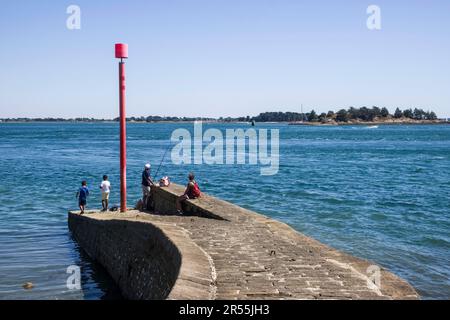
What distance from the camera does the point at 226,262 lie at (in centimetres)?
824

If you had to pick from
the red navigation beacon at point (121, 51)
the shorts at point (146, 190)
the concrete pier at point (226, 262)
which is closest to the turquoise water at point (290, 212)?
the concrete pier at point (226, 262)

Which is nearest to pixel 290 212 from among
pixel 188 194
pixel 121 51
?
pixel 188 194

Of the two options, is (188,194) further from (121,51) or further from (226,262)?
(226,262)

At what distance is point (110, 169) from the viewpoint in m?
39.1

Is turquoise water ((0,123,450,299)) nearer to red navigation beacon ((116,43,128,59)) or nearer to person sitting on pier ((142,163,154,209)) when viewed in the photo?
person sitting on pier ((142,163,154,209))

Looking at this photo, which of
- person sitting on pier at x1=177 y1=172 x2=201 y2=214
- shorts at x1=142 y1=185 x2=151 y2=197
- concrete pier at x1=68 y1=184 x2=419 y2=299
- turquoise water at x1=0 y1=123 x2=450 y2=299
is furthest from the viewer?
shorts at x1=142 y1=185 x2=151 y2=197

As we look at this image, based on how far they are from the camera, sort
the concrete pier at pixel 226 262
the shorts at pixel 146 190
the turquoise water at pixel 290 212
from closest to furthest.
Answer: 1. the concrete pier at pixel 226 262
2. the turquoise water at pixel 290 212
3. the shorts at pixel 146 190

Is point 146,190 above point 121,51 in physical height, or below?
below

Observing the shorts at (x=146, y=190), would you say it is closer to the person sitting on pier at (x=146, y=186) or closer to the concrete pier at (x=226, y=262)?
the person sitting on pier at (x=146, y=186)

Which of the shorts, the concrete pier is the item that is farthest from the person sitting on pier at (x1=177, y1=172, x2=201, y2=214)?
the shorts

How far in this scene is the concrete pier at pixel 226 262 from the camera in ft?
22.9

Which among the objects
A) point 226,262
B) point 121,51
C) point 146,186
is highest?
point 121,51

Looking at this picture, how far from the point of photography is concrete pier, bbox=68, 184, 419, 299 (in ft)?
22.9
